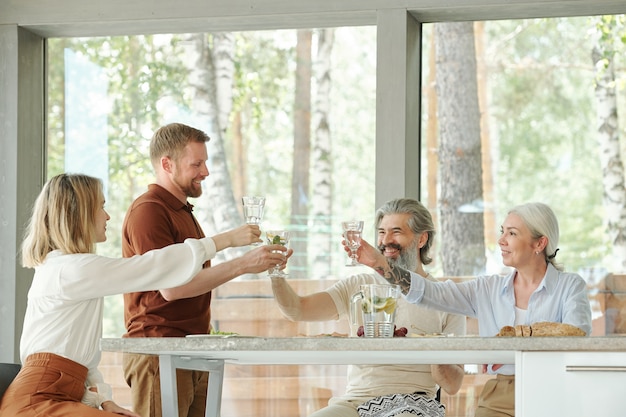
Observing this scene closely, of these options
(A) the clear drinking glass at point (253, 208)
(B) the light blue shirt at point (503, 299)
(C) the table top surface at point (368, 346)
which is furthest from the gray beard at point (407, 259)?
(C) the table top surface at point (368, 346)

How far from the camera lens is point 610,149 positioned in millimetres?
4668

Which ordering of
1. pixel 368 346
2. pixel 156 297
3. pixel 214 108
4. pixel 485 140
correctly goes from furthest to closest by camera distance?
1. pixel 214 108
2. pixel 485 140
3. pixel 156 297
4. pixel 368 346

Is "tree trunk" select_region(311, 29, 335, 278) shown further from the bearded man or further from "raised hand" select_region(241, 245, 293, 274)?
"raised hand" select_region(241, 245, 293, 274)

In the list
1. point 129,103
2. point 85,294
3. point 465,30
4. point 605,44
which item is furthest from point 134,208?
point 605,44

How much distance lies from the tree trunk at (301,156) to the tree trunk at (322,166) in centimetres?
4

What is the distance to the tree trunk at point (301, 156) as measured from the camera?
483cm

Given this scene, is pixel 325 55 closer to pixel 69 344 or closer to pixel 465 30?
pixel 465 30

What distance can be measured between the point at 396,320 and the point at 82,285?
4.49 ft

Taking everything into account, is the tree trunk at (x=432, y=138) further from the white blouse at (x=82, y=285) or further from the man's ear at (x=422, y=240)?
the white blouse at (x=82, y=285)

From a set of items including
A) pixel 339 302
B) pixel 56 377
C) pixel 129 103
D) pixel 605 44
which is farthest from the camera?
pixel 129 103

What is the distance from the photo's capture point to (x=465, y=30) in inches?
190

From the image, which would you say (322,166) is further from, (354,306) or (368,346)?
(368,346)

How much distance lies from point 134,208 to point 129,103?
→ 4.39 ft

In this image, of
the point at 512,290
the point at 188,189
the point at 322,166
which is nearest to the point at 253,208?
the point at 188,189
